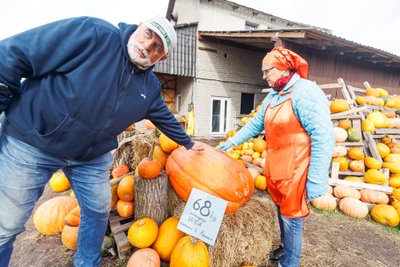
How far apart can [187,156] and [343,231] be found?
2659 mm

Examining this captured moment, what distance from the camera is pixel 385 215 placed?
3.23m

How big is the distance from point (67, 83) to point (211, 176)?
155 cm

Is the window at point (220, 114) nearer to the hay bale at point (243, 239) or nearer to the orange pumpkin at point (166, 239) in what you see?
the hay bale at point (243, 239)

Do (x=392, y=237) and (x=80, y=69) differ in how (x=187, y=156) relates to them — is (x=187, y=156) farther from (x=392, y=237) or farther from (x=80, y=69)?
(x=392, y=237)

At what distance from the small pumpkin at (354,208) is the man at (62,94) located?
3895 millimetres

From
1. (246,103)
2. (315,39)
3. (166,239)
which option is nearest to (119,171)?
(166,239)

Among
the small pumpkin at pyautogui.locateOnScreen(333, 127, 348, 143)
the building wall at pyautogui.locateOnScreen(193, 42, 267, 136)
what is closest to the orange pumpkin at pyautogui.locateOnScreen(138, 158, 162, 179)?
the small pumpkin at pyautogui.locateOnScreen(333, 127, 348, 143)

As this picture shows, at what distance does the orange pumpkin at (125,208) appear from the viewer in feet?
8.02

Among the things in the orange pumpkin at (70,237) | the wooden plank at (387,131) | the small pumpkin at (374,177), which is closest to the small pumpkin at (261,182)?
the small pumpkin at (374,177)

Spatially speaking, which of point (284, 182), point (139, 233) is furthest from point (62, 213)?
point (284, 182)

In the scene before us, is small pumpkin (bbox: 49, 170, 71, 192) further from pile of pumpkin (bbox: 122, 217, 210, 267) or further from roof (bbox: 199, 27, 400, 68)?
roof (bbox: 199, 27, 400, 68)

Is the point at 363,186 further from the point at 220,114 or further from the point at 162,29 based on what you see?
the point at 220,114

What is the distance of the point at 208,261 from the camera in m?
1.83

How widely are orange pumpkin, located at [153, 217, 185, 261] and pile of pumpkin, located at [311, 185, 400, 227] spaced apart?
9.18 feet
